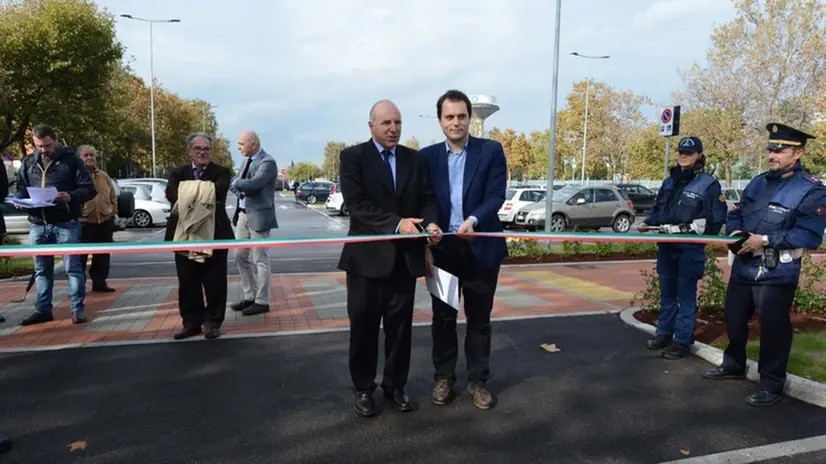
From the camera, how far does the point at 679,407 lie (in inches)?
150

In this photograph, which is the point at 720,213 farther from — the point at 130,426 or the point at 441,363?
the point at 130,426

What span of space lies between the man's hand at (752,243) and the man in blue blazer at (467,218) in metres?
1.66

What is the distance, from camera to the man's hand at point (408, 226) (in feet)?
10.9

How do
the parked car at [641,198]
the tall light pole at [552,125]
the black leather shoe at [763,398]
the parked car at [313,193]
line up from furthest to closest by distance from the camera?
the parked car at [313,193] → the parked car at [641,198] → the tall light pole at [552,125] → the black leather shoe at [763,398]

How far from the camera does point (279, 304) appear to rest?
6602 mm

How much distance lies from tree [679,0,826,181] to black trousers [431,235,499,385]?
25704 millimetres

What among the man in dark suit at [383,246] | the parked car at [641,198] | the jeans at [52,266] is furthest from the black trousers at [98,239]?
the parked car at [641,198]

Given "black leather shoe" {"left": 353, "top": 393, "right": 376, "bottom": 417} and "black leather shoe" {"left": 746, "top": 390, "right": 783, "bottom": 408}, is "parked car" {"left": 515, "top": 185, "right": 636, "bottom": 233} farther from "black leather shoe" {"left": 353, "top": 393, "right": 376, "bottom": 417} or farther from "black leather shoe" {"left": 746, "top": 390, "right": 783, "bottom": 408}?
"black leather shoe" {"left": 353, "top": 393, "right": 376, "bottom": 417}

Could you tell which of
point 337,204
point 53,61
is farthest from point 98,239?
point 53,61

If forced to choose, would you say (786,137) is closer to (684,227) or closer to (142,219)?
(684,227)

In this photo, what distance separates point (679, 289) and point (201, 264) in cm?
427

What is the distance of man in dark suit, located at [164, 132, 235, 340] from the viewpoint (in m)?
5.05

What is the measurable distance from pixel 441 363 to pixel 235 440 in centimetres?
142

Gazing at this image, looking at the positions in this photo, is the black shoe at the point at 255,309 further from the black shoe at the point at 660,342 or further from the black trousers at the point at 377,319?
the black shoe at the point at 660,342
